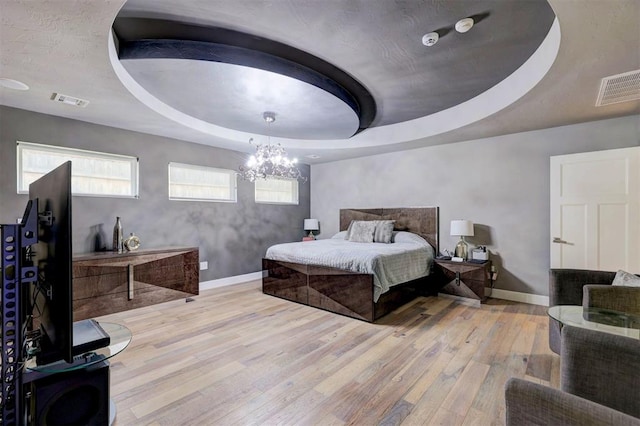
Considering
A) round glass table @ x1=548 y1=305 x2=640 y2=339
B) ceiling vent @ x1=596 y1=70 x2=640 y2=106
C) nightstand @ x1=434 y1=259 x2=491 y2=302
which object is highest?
ceiling vent @ x1=596 y1=70 x2=640 y2=106

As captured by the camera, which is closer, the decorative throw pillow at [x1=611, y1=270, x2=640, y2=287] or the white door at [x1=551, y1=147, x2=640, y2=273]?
the decorative throw pillow at [x1=611, y1=270, x2=640, y2=287]

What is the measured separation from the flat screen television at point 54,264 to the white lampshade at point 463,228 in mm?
4320

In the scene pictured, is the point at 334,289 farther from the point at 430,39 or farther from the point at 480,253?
the point at 430,39

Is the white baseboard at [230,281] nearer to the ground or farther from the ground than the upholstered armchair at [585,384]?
nearer to the ground

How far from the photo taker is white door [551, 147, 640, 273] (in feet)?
10.6

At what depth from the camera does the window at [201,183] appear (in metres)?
4.62

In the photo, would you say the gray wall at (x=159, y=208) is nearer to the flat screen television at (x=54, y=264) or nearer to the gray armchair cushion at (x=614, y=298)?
the flat screen television at (x=54, y=264)

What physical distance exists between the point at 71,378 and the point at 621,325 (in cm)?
301

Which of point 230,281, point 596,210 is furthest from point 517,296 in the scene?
point 230,281

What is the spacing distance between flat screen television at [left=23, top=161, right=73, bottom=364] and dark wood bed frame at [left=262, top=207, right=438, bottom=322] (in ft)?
9.16

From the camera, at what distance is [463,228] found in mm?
4207

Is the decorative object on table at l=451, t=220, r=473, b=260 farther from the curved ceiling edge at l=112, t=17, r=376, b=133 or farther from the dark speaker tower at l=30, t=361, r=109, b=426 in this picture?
the dark speaker tower at l=30, t=361, r=109, b=426

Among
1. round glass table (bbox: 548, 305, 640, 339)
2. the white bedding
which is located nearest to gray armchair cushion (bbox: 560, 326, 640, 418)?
round glass table (bbox: 548, 305, 640, 339)

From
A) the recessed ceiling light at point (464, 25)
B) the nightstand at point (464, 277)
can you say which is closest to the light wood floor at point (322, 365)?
the nightstand at point (464, 277)
